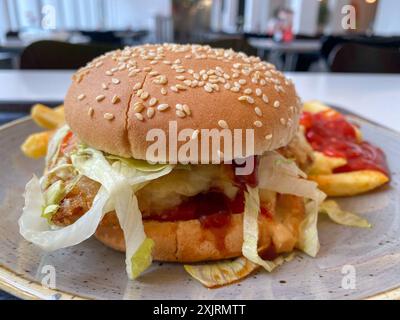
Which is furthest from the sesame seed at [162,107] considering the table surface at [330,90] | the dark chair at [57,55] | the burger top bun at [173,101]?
the dark chair at [57,55]

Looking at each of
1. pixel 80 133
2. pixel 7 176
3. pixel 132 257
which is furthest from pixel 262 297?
pixel 7 176

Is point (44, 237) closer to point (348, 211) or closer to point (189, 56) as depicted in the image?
point (189, 56)

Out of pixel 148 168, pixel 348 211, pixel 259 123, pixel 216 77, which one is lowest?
pixel 348 211

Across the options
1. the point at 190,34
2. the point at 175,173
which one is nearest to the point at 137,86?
the point at 175,173

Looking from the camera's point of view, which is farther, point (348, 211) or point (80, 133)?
point (348, 211)

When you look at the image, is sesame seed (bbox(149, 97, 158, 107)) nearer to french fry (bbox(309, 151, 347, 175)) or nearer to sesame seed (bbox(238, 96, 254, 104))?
sesame seed (bbox(238, 96, 254, 104))
